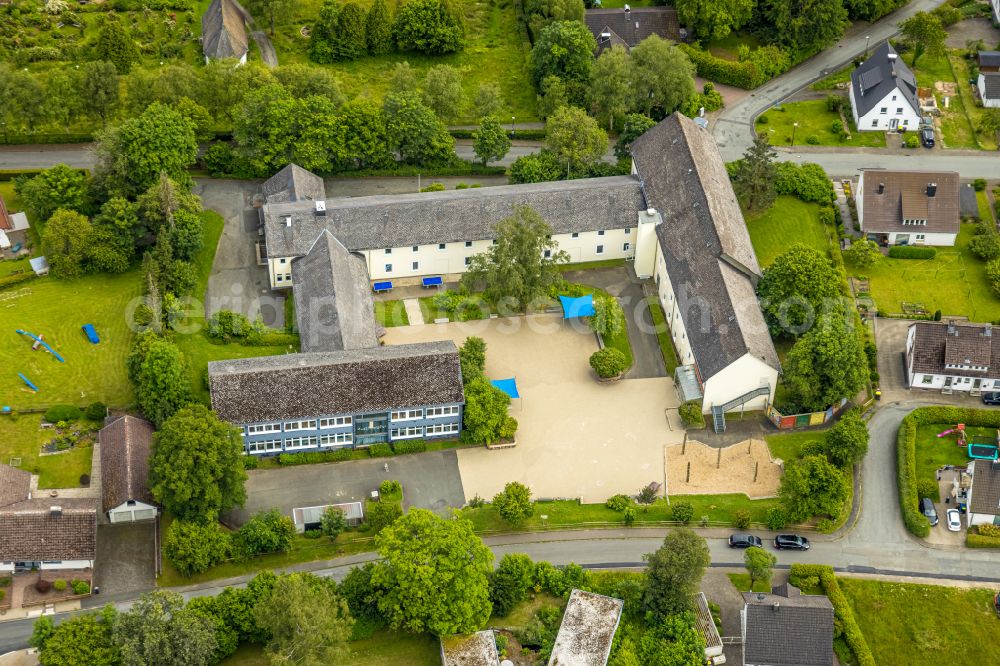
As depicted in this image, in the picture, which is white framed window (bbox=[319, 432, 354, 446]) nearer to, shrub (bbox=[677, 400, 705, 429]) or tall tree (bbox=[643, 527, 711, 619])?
shrub (bbox=[677, 400, 705, 429])

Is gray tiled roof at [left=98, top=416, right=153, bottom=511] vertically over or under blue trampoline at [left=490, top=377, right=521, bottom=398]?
under

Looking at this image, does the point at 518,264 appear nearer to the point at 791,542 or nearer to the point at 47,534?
the point at 791,542

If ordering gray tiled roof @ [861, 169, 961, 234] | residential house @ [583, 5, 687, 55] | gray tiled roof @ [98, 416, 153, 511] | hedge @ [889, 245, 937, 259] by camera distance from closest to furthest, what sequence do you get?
gray tiled roof @ [98, 416, 153, 511], hedge @ [889, 245, 937, 259], gray tiled roof @ [861, 169, 961, 234], residential house @ [583, 5, 687, 55]

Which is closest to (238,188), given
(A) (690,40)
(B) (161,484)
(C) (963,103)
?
(B) (161,484)

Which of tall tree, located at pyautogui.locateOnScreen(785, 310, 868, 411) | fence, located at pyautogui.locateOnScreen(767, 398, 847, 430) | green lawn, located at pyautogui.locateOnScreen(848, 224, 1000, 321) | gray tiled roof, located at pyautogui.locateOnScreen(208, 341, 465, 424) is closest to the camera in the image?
gray tiled roof, located at pyautogui.locateOnScreen(208, 341, 465, 424)

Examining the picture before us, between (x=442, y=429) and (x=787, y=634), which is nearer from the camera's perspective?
(x=787, y=634)

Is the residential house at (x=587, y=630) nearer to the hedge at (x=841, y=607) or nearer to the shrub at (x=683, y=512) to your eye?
the shrub at (x=683, y=512)

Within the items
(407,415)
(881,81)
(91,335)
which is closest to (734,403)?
(407,415)

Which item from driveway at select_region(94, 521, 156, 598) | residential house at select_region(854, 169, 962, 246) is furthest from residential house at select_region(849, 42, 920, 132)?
driveway at select_region(94, 521, 156, 598)
